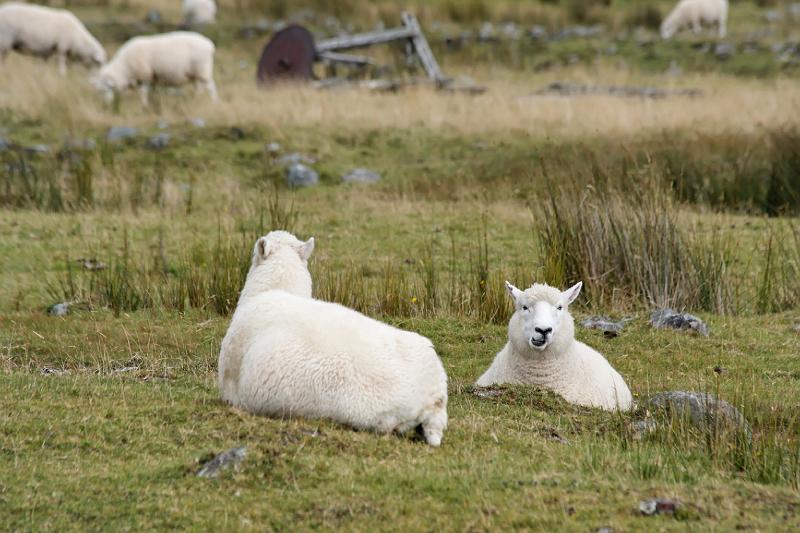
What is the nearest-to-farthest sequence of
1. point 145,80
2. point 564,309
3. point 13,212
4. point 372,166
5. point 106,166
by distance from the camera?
point 564,309
point 13,212
point 106,166
point 372,166
point 145,80

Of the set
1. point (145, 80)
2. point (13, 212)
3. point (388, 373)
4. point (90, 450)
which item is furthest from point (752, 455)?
point (145, 80)

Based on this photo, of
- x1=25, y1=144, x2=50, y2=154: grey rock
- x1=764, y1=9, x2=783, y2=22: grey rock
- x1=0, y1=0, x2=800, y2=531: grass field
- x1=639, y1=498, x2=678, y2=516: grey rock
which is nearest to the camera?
x1=639, y1=498, x2=678, y2=516: grey rock

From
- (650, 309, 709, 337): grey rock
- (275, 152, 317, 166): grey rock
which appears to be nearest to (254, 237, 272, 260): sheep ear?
(650, 309, 709, 337): grey rock

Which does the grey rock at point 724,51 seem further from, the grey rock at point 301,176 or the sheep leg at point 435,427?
the sheep leg at point 435,427

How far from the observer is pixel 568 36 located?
3384 cm

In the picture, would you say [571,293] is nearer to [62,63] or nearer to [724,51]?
[62,63]

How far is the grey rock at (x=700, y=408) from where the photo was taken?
7062mm

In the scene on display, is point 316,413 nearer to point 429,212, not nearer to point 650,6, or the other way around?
point 429,212

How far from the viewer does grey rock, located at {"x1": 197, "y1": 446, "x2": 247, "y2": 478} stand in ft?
19.0

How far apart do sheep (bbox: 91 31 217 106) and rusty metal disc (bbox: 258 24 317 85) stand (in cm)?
216

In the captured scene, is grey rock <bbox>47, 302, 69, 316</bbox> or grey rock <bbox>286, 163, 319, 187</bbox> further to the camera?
grey rock <bbox>286, 163, 319, 187</bbox>

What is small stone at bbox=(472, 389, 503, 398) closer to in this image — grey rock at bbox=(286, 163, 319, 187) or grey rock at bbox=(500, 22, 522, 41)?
grey rock at bbox=(286, 163, 319, 187)

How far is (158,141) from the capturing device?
68.4 feet

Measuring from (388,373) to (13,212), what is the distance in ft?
38.6
